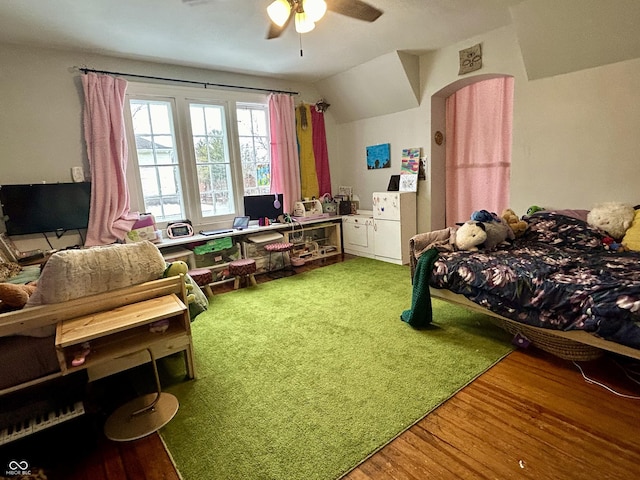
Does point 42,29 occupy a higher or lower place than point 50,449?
higher

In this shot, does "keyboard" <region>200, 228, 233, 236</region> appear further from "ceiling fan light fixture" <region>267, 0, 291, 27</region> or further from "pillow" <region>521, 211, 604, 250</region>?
"pillow" <region>521, 211, 604, 250</region>

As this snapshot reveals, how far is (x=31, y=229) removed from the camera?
3219mm

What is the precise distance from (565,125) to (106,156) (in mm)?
4503

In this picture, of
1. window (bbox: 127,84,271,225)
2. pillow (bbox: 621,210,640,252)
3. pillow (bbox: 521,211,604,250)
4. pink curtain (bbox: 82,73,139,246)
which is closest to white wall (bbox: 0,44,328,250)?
pink curtain (bbox: 82,73,139,246)

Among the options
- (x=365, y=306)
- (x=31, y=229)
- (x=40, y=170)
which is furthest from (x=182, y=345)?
(x=40, y=170)

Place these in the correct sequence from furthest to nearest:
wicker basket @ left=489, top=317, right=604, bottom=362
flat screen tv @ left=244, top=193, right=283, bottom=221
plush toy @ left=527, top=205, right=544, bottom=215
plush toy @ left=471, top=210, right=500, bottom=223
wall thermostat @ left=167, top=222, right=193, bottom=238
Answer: flat screen tv @ left=244, top=193, right=283, bottom=221 < wall thermostat @ left=167, top=222, right=193, bottom=238 < plush toy @ left=527, top=205, right=544, bottom=215 < plush toy @ left=471, top=210, right=500, bottom=223 < wicker basket @ left=489, top=317, right=604, bottom=362

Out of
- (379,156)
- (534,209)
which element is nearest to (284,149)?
(379,156)

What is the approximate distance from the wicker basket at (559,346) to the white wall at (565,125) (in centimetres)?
165

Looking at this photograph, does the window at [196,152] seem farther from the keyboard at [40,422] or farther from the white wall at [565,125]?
the keyboard at [40,422]

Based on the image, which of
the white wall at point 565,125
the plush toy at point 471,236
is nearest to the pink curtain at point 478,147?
the white wall at point 565,125

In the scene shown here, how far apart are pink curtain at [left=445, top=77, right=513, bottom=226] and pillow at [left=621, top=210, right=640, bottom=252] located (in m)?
1.32

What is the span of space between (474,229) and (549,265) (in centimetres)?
61

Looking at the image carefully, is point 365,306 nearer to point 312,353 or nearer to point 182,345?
point 312,353

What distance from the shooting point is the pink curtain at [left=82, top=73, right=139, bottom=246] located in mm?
3449
